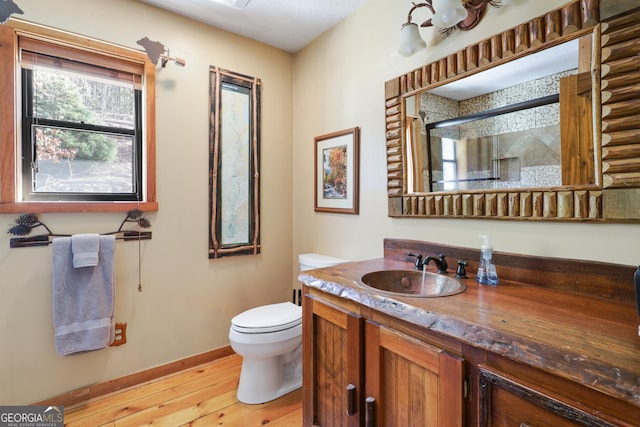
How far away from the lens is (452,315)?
2.90ft

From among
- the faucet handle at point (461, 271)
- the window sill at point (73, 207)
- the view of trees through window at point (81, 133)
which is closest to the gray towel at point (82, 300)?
the window sill at point (73, 207)

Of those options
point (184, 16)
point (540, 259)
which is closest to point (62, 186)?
point (184, 16)

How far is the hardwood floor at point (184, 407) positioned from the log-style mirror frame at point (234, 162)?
854mm

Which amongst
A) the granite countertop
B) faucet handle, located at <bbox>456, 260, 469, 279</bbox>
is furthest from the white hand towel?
faucet handle, located at <bbox>456, 260, 469, 279</bbox>

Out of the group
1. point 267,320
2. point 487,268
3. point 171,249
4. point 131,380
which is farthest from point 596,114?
point 131,380

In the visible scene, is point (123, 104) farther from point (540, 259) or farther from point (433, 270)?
point (540, 259)

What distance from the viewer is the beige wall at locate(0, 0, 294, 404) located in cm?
168

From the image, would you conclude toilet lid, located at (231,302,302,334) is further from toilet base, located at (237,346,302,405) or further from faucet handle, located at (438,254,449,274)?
faucet handle, located at (438,254,449,274)

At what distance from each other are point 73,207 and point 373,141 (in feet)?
5.82

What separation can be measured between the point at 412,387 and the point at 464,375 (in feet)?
0.66

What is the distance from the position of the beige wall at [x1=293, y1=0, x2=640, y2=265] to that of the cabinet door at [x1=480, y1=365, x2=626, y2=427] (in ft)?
2.18

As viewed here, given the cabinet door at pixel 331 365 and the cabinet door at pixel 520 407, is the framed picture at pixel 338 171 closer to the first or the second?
the cabinet door at pixel 331 365

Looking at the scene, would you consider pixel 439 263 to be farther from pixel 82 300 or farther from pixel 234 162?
pixel 82 300

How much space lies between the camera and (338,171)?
2174 millimetres
